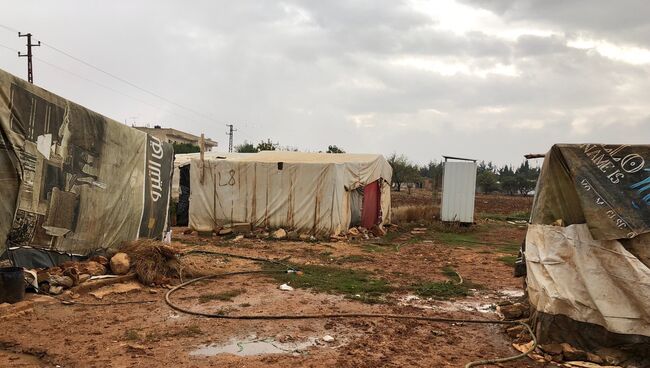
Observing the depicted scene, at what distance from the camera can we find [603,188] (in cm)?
471

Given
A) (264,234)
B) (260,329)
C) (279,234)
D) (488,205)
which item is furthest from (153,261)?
(488,205)

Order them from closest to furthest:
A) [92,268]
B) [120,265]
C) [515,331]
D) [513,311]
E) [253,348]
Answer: [253,348], [515,331], [513,311], [92,268], [120,265]

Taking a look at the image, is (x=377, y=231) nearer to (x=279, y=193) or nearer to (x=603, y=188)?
(x=279, y=193)

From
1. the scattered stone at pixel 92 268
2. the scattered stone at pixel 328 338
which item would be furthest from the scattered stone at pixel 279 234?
the scattered stone at pixel 328 338

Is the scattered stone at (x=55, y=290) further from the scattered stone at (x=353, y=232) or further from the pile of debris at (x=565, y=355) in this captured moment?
the scattered stone at (x=353, y=232)

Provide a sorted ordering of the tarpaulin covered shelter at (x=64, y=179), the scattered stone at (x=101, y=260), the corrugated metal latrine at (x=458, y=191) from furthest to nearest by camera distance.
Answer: the corrugated metal latrine at (x=458, y=191) → the scattered stone at (x=101, y=260) → the tarpaulin covered shelter at (x=64, y=179)

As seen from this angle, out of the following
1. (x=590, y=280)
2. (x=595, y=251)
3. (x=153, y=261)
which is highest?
(x=595, y=251)

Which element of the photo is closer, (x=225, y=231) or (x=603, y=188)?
(x=603, y=188)

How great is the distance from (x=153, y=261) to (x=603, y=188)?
659cm

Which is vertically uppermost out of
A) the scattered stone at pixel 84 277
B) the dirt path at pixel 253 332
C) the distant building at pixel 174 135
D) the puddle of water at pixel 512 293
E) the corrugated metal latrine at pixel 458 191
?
the distant building at pixel 174 135

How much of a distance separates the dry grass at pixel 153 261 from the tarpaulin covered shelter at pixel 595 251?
5686mm

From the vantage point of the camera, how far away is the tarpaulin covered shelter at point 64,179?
652 cm

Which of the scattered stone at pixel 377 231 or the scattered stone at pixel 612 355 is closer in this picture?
the scattered stone at pixel 612 355

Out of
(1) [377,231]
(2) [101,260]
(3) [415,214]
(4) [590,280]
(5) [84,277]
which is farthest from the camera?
(3) [415,214]
